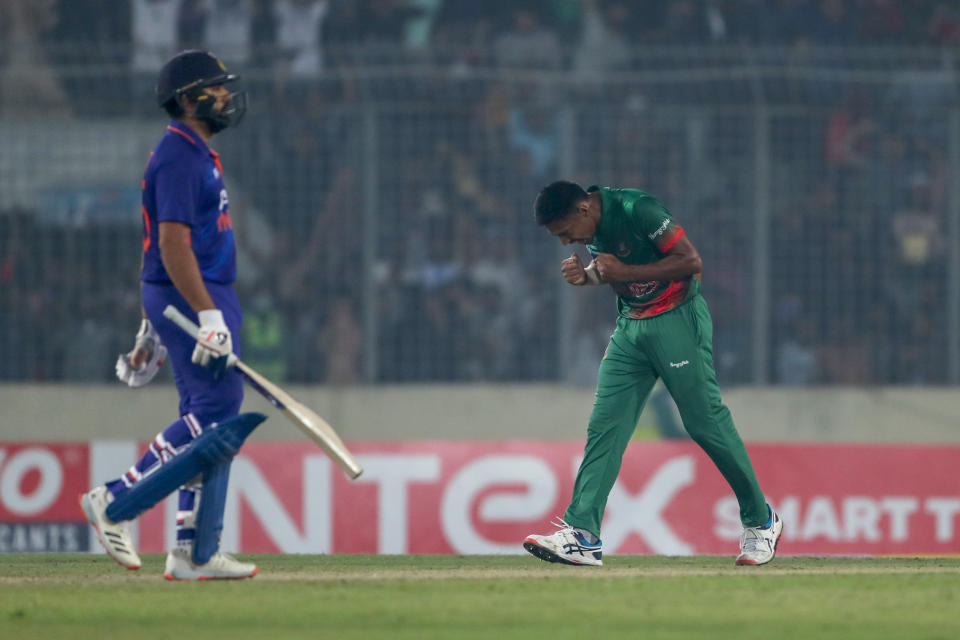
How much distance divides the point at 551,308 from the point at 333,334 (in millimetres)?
1574

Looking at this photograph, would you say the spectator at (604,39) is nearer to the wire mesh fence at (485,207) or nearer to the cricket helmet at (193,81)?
the wire mesh fence at (485,207)

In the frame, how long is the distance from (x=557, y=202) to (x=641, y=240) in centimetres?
41

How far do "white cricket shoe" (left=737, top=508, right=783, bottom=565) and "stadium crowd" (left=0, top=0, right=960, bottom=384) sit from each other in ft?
15.5

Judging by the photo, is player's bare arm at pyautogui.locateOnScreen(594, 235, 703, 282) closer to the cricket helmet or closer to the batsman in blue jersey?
the batsman in blue jersey

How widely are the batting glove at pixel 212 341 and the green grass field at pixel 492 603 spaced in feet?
2.63

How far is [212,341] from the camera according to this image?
18.1ft

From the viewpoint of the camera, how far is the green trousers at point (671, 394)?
6520 millimetres

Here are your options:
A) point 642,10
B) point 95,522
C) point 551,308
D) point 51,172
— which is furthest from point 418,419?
point 95,522

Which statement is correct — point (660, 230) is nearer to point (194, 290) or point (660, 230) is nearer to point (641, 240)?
point (641, 240)

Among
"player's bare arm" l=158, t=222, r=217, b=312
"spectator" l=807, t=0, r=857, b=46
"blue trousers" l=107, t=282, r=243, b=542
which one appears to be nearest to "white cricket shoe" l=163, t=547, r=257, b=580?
"blue trousers" l=107, t=282, r=243, b=542

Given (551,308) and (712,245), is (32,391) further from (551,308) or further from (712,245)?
(712,245)

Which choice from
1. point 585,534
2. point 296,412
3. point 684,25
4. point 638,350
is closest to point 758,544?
point 585,534

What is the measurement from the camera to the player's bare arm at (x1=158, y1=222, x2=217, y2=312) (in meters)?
5.54

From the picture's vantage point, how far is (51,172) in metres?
11.7
